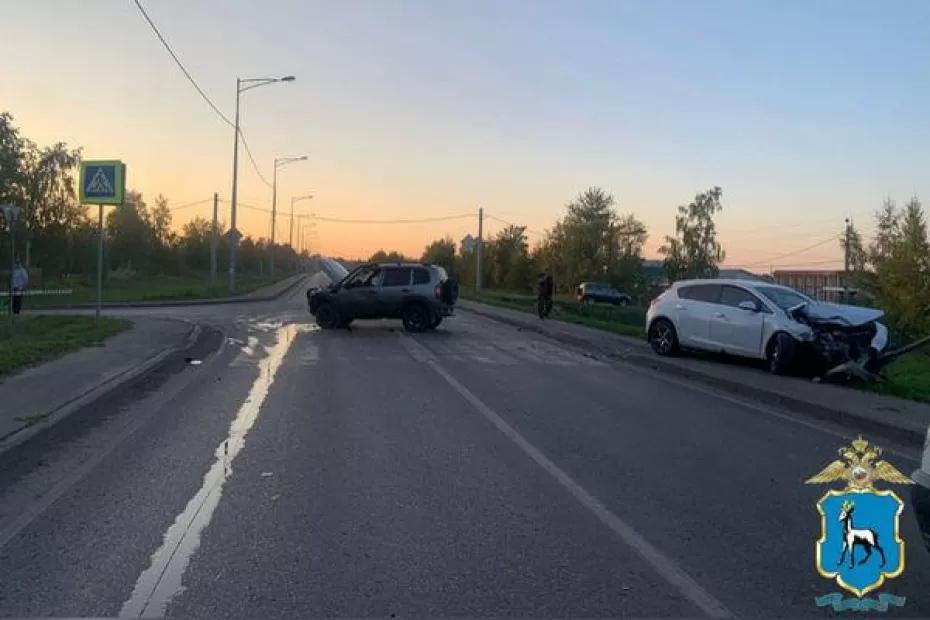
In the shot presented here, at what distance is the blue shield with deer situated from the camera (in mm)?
4125

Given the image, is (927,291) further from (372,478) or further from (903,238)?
(372,478)

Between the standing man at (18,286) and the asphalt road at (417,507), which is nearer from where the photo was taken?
the asphalt road at (417,507)

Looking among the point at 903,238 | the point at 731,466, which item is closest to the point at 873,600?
the point at 731,466

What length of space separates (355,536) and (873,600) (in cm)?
306

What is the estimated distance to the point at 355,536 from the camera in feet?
19.7

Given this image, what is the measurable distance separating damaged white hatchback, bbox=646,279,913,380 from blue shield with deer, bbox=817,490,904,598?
843 centimetres

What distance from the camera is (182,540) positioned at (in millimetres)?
5906

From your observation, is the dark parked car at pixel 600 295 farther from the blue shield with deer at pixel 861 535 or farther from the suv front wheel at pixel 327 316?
the blue shield with deer at pixel 861 535

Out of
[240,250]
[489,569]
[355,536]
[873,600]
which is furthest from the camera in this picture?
[240,250]

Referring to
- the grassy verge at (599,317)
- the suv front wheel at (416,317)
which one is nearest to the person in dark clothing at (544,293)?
the grassy verge at (599,317)

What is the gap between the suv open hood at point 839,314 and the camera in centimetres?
1413

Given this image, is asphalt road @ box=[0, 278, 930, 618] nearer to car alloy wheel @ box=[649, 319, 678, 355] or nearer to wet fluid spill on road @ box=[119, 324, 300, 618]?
wet fluid spill on road @ box=[119, 324, 300, 618]

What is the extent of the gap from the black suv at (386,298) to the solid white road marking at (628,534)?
13.8 m

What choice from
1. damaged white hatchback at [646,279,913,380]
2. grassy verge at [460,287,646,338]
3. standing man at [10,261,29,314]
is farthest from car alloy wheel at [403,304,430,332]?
standing man at [10,261,29,314]
